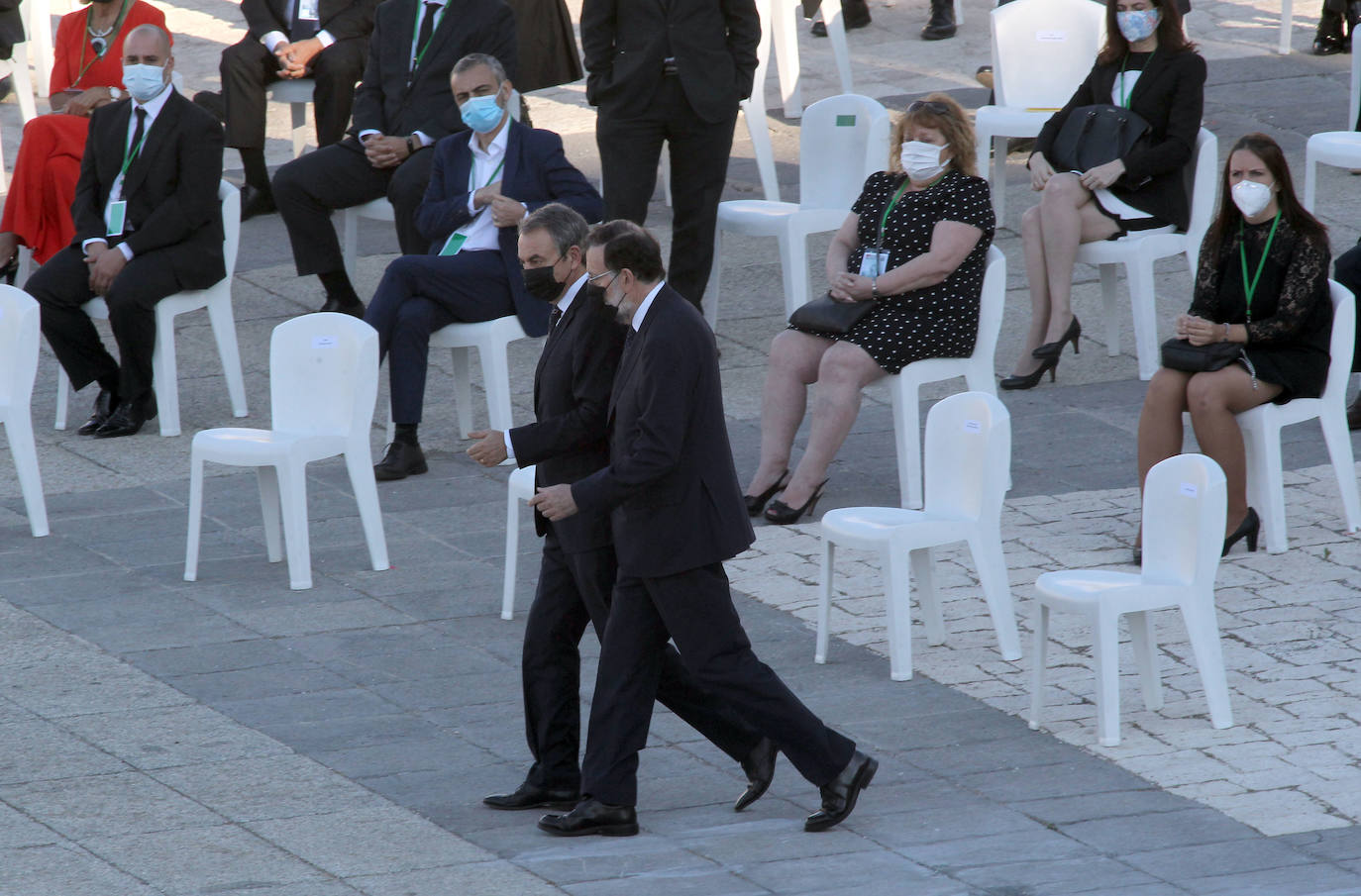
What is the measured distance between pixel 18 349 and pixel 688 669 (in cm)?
387

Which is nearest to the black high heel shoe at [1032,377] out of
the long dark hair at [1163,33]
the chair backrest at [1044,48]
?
the long dark hair at [1163,33]

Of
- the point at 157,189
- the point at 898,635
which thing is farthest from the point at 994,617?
the point at 157,189

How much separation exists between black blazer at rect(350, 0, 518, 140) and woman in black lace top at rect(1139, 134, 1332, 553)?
12.4ft

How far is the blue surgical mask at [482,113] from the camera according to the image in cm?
870

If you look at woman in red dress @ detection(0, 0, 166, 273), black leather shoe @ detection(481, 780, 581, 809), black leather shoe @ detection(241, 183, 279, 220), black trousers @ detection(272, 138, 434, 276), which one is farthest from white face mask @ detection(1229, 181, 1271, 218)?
black leather shoe @ detection(241, 183, 279, 220)

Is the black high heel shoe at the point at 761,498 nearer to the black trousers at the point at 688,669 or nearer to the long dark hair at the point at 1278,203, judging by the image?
the long dark hair at the point at 1278,203

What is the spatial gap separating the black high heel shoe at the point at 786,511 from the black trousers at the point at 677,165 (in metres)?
1.97

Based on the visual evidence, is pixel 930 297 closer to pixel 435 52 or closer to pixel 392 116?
pixel 435 52

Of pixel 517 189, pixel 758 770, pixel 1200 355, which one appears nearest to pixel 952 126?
pixel 1200 355

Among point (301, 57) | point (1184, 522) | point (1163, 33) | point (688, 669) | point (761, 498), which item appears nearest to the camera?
point (688, 669)

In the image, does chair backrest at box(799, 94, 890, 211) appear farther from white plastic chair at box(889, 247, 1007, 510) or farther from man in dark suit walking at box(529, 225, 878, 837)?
man in dark suit walking at box(529, 225, 878, 837)

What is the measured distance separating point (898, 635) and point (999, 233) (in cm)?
559

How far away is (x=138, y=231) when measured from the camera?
29.9 ft

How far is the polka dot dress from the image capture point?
7852 millimetres
